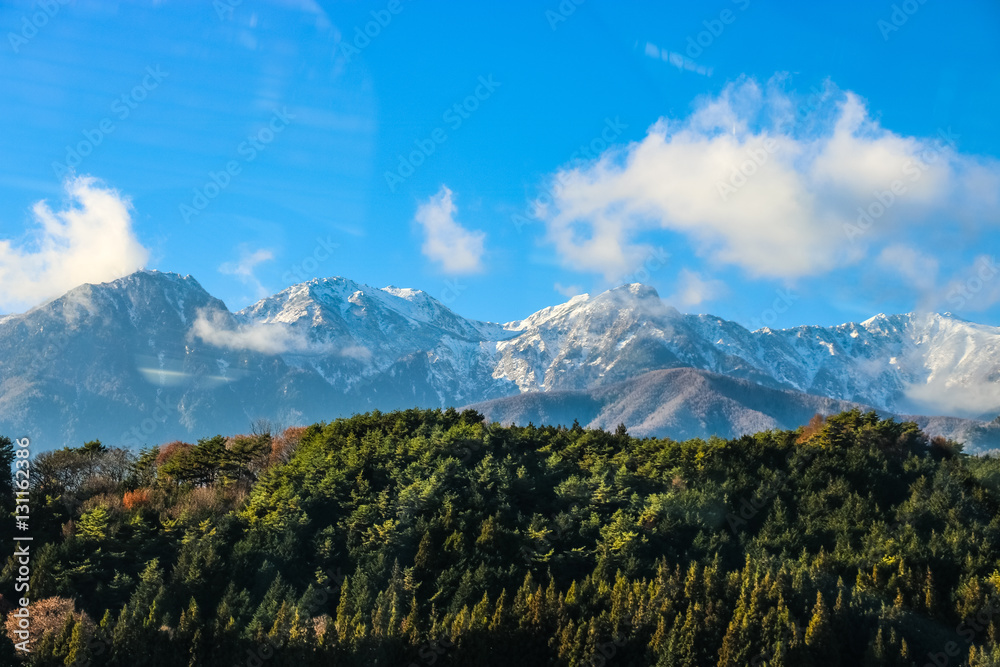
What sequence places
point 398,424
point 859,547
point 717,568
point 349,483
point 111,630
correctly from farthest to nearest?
point 398,424, point 349,483, point 859,547, point 717,568, point 111,630

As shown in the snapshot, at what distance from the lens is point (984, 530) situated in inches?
1817

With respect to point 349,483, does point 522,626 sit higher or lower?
lower

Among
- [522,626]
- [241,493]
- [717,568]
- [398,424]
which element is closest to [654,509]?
[717,568]

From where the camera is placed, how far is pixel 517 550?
46906 millimetres

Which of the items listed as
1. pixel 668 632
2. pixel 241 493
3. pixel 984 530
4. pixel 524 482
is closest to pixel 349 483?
pixel 241 493

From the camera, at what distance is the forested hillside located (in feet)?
121

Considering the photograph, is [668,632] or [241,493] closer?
[668,632]

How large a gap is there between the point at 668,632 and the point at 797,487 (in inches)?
852

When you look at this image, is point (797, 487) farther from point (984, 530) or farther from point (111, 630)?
point (111, 630)

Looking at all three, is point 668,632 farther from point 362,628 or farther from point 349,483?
point 349,483

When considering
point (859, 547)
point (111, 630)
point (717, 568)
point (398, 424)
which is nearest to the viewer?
point (111, 630)

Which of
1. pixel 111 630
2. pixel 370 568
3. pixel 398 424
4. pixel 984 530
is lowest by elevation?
pixel 111 630

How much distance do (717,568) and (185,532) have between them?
112 feet

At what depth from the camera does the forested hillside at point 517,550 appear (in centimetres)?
3694
